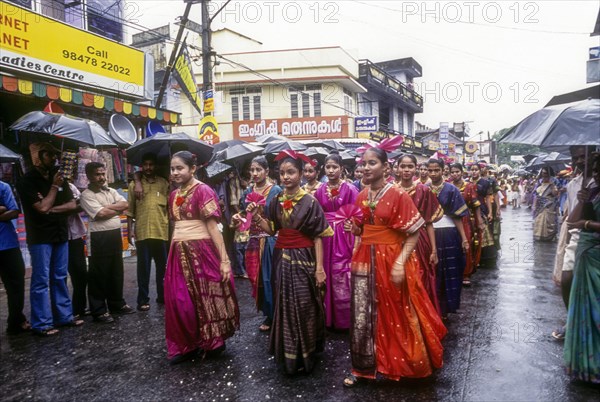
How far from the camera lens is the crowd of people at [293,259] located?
3314mm

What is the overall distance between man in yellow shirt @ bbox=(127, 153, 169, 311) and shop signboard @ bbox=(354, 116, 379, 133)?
56.7 feet

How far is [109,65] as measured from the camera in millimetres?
9289

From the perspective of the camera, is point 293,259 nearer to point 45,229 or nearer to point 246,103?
point 45,229

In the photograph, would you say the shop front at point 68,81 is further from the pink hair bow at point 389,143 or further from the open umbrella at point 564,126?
the open umbrella at point 564,126

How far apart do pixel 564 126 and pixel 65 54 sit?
8447 millimetres

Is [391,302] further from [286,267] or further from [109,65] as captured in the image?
[109,65]

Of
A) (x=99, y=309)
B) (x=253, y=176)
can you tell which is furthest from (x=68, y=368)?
(x=253, y=176)

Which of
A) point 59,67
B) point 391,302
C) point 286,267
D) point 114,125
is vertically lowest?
point 391,302

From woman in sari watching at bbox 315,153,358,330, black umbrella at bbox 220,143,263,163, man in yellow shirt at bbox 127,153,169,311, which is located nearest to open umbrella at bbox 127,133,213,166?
man in yellow shirt at bbox 127,153,169,311

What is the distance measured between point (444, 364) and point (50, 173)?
4534mm

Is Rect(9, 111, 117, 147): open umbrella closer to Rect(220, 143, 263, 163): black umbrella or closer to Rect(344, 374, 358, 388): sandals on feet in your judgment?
Rect(220, 143, 263, 163): black umbrella

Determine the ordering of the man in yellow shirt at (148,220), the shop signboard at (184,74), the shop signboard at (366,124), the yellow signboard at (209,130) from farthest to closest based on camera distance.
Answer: the shop signboard at (366,124), the shop signboard at (184,74), the yellow signboard at (209,130), the man in yellow shirt at (148,220)

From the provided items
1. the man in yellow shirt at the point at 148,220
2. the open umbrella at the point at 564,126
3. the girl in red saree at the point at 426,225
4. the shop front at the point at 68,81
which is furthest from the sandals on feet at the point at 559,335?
the shop front at the point at 68,81

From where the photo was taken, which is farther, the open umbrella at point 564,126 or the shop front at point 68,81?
the shop front at point 68,81
